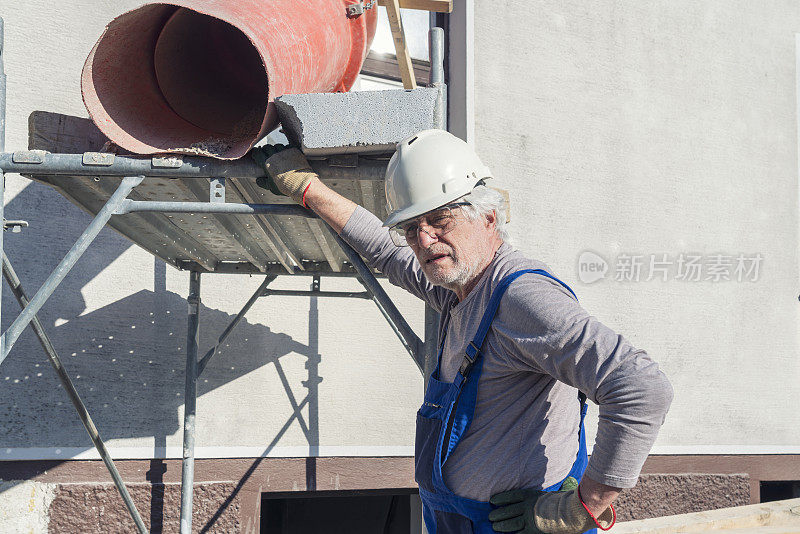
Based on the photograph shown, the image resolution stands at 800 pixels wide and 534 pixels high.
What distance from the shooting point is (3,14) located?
13.9 feet

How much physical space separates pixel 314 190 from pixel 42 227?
9.38ft

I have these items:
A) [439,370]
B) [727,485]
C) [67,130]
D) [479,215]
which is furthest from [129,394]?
[727,485]

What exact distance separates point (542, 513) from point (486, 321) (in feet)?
1.67

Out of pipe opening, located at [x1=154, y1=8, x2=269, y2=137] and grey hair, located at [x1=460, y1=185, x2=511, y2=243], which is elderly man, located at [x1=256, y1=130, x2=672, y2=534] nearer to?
grey hair, located at [x1=460, y1=185, x2=511, y2=243]

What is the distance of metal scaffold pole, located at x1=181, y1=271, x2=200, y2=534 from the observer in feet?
13.0

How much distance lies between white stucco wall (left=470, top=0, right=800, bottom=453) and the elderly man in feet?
10.4

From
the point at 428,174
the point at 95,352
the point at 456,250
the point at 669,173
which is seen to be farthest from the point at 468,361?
the point at 669,173

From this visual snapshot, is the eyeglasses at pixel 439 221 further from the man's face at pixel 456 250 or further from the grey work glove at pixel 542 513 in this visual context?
the grey work glove at pixel 542 513

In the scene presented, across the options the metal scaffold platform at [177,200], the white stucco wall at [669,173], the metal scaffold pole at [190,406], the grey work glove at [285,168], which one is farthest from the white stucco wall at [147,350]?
the grey work glove at [285,168]

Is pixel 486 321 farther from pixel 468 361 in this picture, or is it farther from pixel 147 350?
pixel 147 350

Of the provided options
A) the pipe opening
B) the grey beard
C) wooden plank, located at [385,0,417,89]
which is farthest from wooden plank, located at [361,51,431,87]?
the grey beard

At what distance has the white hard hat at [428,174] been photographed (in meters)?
1.88

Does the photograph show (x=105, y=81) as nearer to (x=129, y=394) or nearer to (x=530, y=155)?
(x=129, y=394)

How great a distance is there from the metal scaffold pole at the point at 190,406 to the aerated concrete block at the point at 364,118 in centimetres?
219
